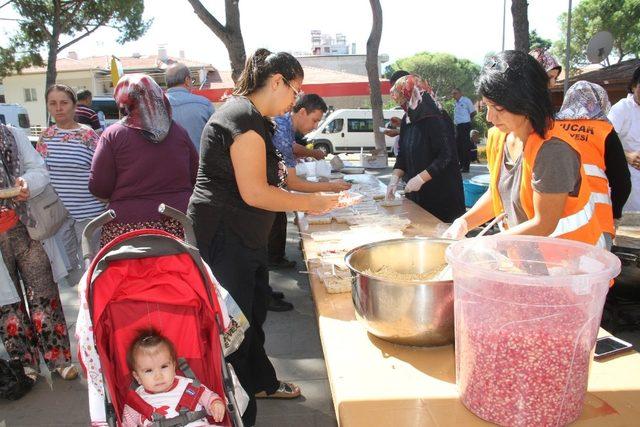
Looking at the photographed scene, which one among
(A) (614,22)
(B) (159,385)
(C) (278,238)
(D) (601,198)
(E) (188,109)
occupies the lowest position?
(C) (278,238)

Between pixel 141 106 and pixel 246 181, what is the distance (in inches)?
39.4

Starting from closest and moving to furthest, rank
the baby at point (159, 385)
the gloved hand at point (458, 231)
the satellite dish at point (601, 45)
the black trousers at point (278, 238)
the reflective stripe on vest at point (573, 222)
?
1. the reflective stripe on vest at point (573, 222)
2. the baby at point (159, 385)
3. the gloved hand at point (458, 231)
4. the black trousers at point (278, 238)
5. the satellite dish at point (601, 45)

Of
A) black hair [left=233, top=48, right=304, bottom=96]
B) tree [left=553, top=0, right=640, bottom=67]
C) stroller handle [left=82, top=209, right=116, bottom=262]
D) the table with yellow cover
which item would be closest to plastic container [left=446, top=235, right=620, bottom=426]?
the table with yellow cover

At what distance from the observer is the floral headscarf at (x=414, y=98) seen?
3.48 m

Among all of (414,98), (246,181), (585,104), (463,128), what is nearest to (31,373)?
(246,181)

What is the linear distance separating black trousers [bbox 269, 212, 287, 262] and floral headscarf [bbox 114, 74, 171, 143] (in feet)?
7.80

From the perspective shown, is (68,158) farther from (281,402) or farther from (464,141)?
(464,141)

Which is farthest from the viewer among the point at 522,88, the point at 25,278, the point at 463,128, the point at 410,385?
the point at 463,128

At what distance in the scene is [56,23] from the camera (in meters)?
16.6

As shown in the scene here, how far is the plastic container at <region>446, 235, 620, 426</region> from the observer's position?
103cm

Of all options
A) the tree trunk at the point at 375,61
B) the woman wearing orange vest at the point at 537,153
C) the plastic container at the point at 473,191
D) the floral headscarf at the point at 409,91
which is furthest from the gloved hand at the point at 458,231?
the tree trunk at the point at 375,61

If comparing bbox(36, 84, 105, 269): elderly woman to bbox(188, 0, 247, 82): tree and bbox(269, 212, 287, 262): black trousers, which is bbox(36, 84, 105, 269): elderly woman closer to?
bbox(269, 212, 287, 262): black trousers

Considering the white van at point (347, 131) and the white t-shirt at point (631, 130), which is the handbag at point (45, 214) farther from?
the white van at point (347, 131)

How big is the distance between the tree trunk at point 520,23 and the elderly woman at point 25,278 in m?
6.22
